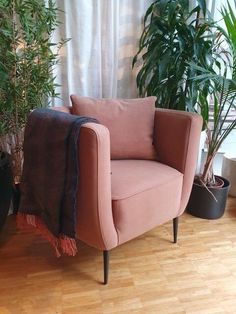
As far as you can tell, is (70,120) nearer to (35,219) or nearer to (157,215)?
(35,219)

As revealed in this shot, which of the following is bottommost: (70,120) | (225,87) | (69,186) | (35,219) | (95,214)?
(35,219)

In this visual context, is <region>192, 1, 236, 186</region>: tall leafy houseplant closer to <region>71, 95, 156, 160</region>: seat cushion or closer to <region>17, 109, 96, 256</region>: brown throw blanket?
<region>71, 95, 156, 160</region>: seat cushion

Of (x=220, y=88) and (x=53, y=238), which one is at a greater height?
(x=220, y=88)

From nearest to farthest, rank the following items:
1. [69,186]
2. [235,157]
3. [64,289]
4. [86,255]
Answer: [69,186] → [64,289] → [86,255] → [235,157]

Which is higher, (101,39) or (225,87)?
(101,39)

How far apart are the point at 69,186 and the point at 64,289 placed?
0.53 m

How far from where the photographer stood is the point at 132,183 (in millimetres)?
1346

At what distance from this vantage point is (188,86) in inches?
72.7

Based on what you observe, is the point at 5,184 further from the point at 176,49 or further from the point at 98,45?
the point at 176,49

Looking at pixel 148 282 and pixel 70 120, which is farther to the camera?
pixel 148 282

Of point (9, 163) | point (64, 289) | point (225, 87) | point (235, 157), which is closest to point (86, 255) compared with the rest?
point (64, 289)

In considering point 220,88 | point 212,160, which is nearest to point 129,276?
point 212,160

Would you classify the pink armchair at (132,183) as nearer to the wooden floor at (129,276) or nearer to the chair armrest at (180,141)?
the chair armrest at (180,141)

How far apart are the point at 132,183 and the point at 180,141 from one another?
40 cm
